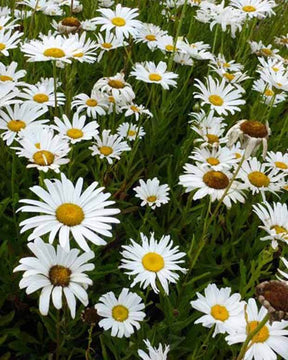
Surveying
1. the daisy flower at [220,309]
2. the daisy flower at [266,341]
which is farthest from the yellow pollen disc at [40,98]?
the daisy flower at [266,341]

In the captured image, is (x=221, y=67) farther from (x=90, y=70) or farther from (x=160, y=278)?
(x=160, y=278)

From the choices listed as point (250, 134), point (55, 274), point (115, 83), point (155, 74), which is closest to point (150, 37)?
point (155, 74)

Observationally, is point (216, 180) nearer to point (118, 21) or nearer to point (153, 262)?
point (153, 262)

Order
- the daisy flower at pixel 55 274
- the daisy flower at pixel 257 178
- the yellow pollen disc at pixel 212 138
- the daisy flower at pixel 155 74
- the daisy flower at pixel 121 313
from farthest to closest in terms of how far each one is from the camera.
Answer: the daisy flower at pixel 155 74
the yellow pollen disc at pixel 212 138
the daisy flower at pixel 257 178
the daisy flower at pixel 121 313
the daisy flower at pixel 55 274

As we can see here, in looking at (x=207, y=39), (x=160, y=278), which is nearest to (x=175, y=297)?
(x=160, y=278)

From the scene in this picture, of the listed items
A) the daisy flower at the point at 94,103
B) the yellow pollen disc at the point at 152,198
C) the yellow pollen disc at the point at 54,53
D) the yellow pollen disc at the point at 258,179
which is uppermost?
the yellow pollen disc at the point at 54,53

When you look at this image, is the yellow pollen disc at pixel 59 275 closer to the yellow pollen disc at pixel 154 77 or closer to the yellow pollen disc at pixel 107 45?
the yellow pollen disc at pixel 154 77

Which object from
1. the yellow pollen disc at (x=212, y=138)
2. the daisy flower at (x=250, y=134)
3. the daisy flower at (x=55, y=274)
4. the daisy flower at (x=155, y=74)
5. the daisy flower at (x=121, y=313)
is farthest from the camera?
the daisy flower at (x=155, y=74)
